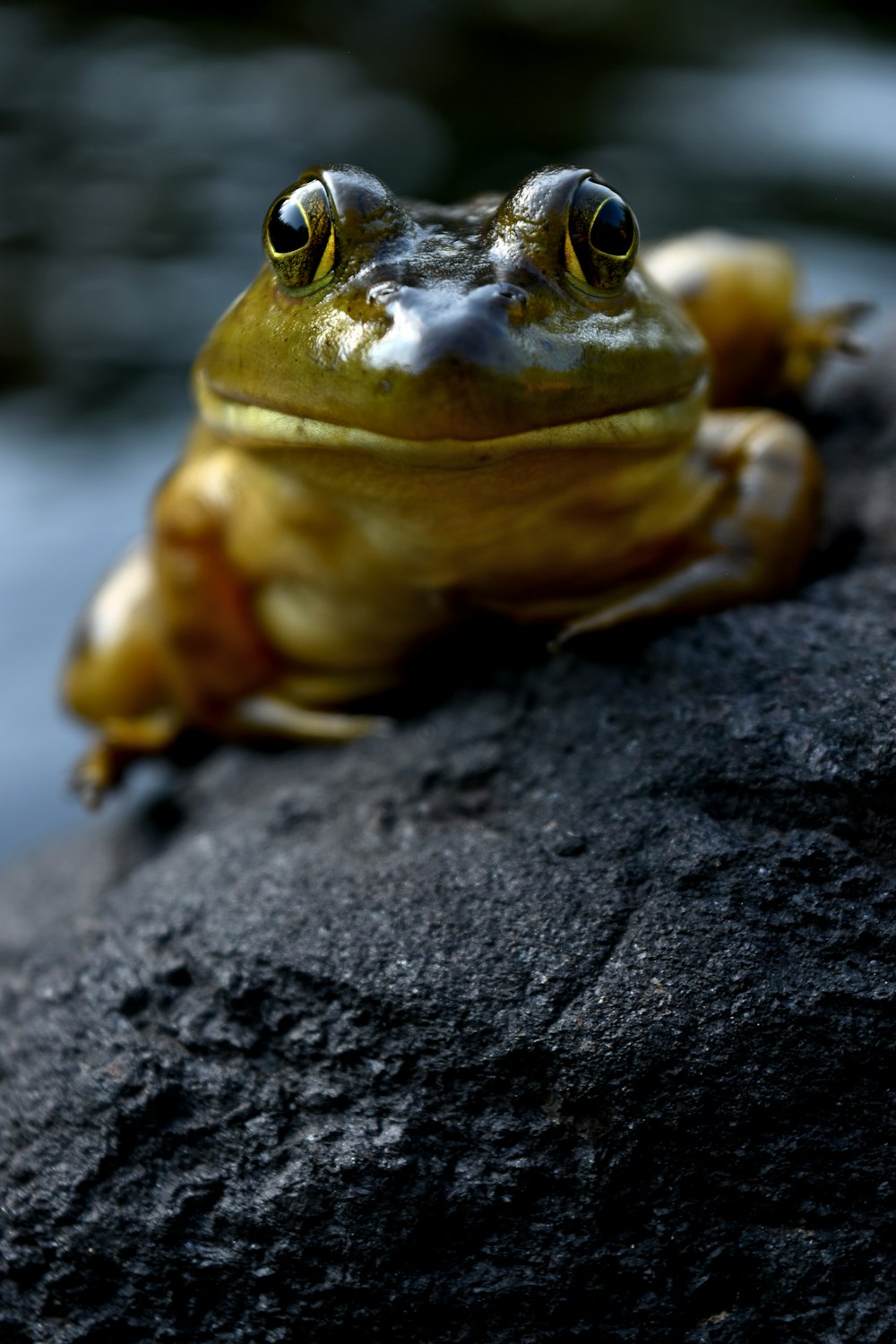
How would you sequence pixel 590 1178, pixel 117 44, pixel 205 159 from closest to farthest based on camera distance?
pixel 590 1178
pixel 205 159
pixel 117 44

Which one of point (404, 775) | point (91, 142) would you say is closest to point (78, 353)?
point (91, 142)

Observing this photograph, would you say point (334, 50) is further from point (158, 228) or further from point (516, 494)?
point (516, 494)

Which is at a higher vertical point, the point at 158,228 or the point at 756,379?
the point at 756,379

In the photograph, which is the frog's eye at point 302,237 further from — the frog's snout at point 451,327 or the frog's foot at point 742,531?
the frog's foot at point 742,531

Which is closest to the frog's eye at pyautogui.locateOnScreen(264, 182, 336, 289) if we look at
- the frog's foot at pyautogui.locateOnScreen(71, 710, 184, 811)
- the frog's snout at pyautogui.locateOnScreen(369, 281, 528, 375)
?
the frog's snout at pyautogui.locateOnScreen(369, 281, 528, 375)

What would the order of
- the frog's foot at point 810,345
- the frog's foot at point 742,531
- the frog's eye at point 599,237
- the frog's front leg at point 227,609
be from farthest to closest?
the frog's foot at point 810,345 < the frog's front leg at point 227,609 < the frog's foot at point 742,531 < the frog's eye at point 599,237

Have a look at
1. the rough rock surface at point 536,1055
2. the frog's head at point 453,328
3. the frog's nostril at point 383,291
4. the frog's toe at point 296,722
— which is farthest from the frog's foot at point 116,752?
the frog's nostril at point 383,291
